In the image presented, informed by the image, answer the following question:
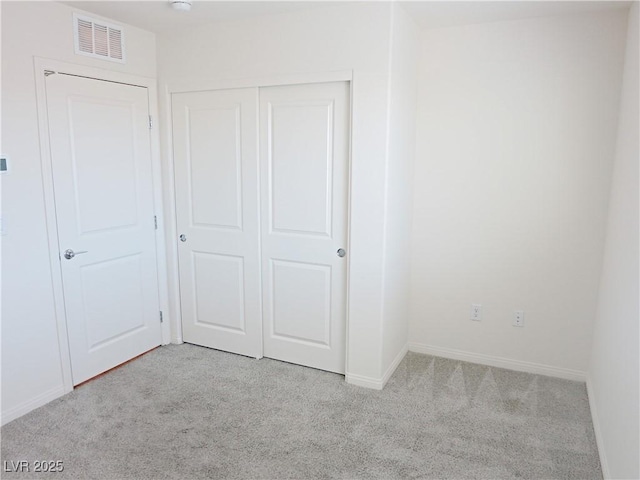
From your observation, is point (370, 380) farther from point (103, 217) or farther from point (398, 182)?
point (103, 217)

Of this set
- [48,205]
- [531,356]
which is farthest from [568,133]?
[48,205]

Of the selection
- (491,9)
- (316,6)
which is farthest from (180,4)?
(491,9)

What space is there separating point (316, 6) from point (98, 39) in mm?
1441

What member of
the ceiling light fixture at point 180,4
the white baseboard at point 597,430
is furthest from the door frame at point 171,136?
the white baseboard at point 597,430

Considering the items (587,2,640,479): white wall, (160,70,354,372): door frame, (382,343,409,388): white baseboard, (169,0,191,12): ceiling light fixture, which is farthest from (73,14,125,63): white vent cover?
(587,2,640,479): white wall

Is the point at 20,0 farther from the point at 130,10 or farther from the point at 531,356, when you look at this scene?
the point at 531,356

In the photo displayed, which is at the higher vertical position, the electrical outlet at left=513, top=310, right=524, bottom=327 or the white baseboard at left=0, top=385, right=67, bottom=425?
the electrical outlet at left=513, top=310, right=524, bottom=327

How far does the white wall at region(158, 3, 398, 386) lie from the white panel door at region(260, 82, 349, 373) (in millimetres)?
126

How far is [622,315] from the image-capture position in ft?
7.37

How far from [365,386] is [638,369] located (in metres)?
1.63

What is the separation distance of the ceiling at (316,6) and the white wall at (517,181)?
0.11 meters

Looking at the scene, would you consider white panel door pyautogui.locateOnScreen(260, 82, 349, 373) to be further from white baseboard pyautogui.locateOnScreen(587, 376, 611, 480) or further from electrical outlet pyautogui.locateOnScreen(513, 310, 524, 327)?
white baseboard pyautogui.locateOnScreen(587, 376, 611, 480)

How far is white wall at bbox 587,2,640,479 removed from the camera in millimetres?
1945

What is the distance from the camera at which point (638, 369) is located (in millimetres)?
1865
